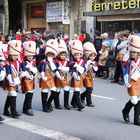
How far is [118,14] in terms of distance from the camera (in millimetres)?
21797

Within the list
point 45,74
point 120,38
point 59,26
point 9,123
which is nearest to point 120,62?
point 120,38

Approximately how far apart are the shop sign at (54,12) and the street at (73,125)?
18.3 meters

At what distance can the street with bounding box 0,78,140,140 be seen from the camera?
7379 millimetres

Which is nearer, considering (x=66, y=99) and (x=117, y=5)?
(x=66, y=99)

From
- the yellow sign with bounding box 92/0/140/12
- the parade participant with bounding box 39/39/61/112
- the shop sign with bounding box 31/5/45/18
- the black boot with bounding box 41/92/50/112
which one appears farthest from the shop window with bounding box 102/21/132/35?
the black boot with bounding box 41/92/50/112

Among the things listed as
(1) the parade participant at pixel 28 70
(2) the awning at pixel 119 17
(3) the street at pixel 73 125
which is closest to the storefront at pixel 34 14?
(2) the awning at pixel 119 17

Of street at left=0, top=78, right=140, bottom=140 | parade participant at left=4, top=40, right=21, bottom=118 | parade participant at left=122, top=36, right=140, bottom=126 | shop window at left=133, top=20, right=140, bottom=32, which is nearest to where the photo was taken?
street at left=0, top=78, right=140, bottom=140

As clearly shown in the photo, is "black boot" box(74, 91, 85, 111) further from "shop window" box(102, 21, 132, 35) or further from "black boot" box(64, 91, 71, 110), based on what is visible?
"shop window" box(102, 21, 132, 35)

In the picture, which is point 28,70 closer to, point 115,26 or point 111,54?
point 111,54

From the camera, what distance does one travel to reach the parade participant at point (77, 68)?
31.4ft

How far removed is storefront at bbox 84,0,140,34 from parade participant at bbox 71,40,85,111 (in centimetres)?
1131

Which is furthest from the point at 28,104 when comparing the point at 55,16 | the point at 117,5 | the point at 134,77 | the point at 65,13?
the point at 55,16

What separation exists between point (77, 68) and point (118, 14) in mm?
12747

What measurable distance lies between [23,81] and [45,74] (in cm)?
55
